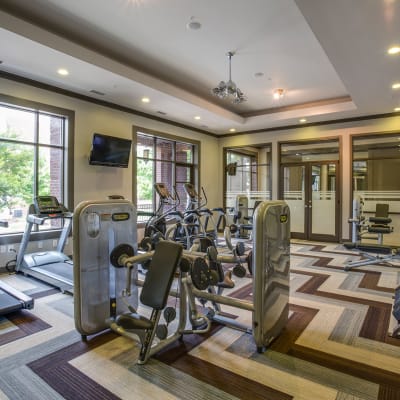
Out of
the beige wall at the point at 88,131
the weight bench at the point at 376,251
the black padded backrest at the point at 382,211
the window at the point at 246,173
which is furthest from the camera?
the window at the point at 246,173

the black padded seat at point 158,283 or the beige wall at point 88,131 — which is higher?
the beige wall at point 88,131

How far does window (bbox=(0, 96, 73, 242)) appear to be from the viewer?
5.09 metres

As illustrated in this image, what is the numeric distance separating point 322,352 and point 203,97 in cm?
585

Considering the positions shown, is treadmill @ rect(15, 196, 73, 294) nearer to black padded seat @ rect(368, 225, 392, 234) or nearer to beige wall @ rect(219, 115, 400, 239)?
black padded seat @ rect(368, 225, 392, 234)

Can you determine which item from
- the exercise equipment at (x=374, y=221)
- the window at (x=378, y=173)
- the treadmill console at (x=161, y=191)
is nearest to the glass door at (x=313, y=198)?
the window at (x=378, y=173)

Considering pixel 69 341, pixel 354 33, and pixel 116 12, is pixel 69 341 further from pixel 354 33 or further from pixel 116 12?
pixel 354 33

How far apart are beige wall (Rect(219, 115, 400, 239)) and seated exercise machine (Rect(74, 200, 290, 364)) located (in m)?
5.62

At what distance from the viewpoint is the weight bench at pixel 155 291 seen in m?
→ 2.24

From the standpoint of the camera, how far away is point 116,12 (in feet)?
12.4

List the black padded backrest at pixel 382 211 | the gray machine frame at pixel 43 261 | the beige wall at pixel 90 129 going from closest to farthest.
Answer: the gray machine frame at pixel 43 261
the beige wall at pixel 90 129
the black padded backrest at pixel 382 211

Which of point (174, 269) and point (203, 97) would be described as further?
point (203, 97)

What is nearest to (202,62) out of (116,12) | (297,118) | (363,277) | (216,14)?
(216,14)

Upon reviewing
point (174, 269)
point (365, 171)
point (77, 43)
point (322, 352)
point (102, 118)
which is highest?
point (77, 43)

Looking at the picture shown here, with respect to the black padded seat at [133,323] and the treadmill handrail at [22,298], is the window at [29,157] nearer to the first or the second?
the treadmill handrail at [22,298]
